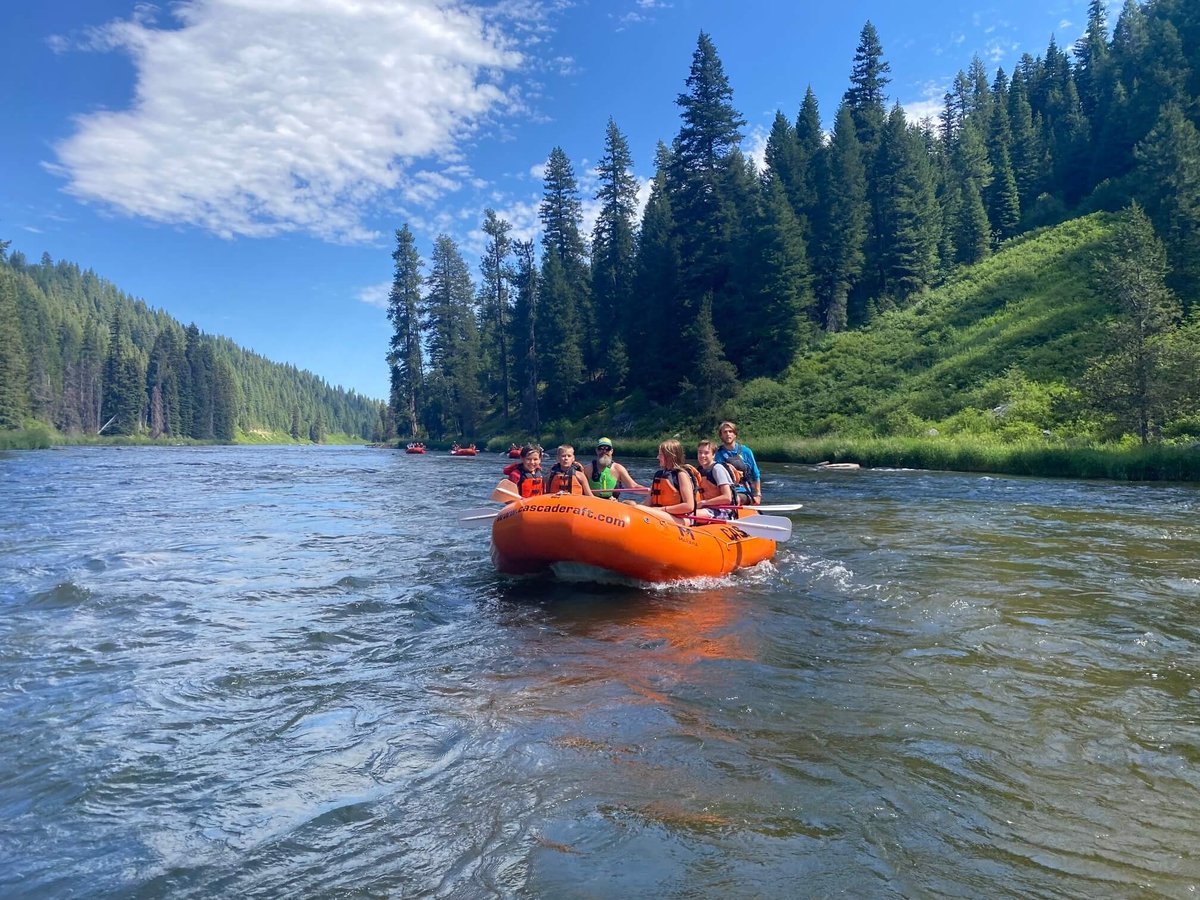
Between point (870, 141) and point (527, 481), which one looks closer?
point (527, 481)

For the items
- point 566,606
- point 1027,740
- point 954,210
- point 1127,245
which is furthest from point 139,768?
point 954,210

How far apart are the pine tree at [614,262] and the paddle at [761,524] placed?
124 feet

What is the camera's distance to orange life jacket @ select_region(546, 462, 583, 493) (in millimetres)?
9500

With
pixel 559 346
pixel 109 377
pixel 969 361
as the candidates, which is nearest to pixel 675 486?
pixel 969 361

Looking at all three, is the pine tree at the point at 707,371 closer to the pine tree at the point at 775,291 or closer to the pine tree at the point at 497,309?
the pine tree at the point at 775,291

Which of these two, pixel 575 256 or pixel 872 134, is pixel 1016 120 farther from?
pixel 575 256

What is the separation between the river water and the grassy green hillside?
21857 millimetres

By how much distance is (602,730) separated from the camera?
4.59m

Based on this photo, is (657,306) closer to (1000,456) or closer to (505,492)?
(1000,456)

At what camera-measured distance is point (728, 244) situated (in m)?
43.8

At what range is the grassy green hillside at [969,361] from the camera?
2994cm

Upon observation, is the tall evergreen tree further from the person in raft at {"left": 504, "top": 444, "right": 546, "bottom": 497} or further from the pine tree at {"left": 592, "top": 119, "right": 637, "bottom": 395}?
the person in raft at {"left": 504, "top": 444, "right": 546, "bottom": 497}

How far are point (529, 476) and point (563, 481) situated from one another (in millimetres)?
1027

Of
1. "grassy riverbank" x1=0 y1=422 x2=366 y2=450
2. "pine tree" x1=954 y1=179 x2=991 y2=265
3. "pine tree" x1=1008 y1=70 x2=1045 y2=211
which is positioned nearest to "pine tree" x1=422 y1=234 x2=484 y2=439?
"grassy riverbank" x1=0 y1=422 x2=366 y2=450
